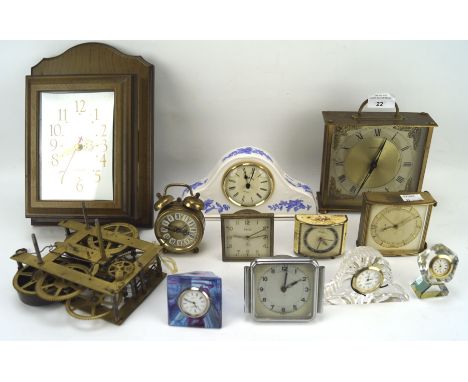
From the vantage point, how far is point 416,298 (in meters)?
2.27

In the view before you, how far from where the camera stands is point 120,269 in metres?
2.18

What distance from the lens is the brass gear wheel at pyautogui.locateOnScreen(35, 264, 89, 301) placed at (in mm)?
2123

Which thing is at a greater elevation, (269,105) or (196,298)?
(269,105)

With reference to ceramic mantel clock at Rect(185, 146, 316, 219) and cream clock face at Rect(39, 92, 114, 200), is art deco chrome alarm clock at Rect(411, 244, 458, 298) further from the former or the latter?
cream clock face at Rect(39, 92, 114, 200)

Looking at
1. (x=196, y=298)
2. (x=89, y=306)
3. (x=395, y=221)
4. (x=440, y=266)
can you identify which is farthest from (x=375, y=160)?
(x=89, y=306)

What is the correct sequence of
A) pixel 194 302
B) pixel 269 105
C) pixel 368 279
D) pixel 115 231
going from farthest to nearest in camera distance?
pixel 269 105 → pixel 115 231 → pixel 368 279 → pixel 194 302

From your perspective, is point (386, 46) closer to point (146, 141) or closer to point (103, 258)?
point (146, 141)

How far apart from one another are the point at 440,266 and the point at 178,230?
40.3 inches

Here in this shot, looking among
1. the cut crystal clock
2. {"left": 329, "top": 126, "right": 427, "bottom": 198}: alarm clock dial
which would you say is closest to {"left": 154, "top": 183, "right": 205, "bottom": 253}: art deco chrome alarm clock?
the cut crystal clock

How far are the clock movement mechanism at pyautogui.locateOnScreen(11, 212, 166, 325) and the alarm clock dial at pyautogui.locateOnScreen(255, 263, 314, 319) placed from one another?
437 mm

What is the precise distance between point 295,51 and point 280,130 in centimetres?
38

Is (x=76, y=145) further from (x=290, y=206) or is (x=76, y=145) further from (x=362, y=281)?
(x=362, y=281)

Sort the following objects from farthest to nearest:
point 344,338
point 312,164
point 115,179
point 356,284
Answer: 1. point 312,164
2. point 115,179
3. point 356,284
4. point 344,338

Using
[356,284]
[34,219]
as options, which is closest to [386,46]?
[356,284]
